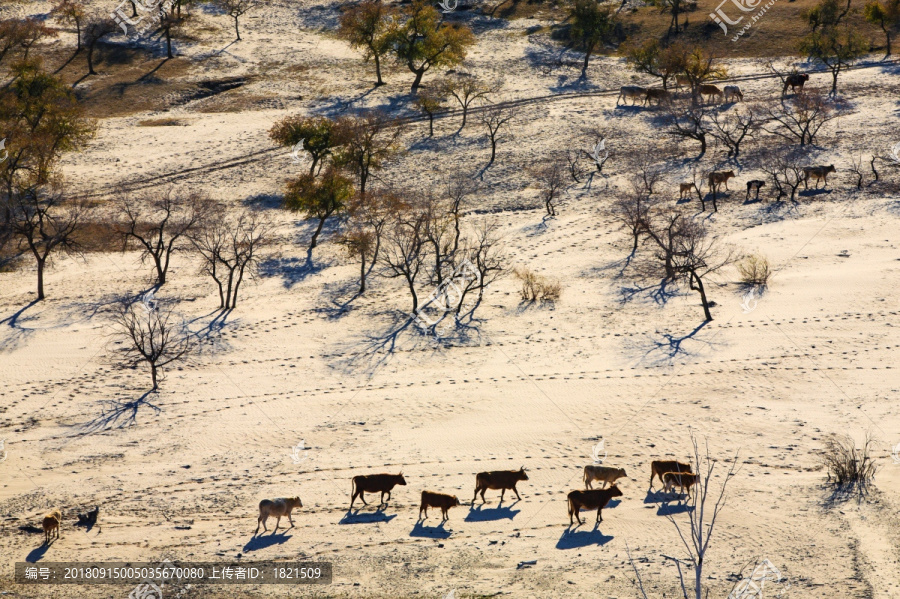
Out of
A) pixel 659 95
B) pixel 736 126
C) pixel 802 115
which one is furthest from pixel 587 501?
pixel 659 95

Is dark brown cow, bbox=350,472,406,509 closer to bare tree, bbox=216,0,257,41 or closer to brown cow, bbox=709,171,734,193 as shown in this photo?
brown cow, bbox=709,171,734,193

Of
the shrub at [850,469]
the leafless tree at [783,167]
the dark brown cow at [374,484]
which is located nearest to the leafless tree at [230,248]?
the dark brown cow at [374,484]

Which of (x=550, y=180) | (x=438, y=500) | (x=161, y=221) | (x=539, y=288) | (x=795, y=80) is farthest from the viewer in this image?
(x=795, y=80)

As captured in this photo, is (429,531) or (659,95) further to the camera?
(659,95)

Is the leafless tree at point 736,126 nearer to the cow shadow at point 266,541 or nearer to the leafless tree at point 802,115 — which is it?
the leafless tree at point 802,115

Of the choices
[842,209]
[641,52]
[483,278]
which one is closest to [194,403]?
[483,278]

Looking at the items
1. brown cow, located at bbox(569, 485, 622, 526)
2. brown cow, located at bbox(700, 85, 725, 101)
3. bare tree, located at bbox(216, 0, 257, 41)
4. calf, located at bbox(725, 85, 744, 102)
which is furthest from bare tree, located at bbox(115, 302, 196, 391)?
bare tree, located at bbox(216, 0, 257, 41)

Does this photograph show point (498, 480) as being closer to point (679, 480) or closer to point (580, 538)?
point (580, 538)
